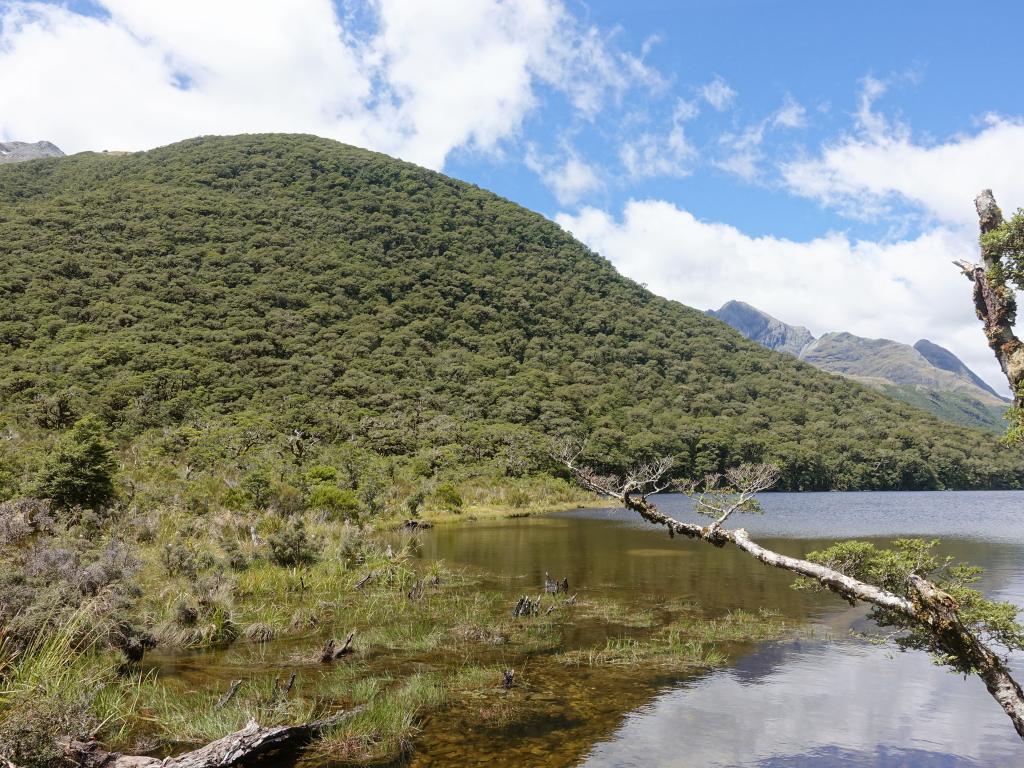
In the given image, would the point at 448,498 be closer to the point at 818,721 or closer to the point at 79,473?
the point at 79,473

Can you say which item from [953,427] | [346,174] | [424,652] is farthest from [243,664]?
[346,174]

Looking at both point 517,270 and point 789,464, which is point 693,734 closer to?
point 789,464

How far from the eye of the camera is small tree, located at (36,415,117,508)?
78.6 feet

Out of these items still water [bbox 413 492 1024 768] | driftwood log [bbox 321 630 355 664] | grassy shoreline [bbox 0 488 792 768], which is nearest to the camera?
grassy shoreline [bbox 0 488 792 768]

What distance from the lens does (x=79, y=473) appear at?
81.0 feet

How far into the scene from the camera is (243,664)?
13.4 m

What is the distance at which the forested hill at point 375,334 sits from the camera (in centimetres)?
8238

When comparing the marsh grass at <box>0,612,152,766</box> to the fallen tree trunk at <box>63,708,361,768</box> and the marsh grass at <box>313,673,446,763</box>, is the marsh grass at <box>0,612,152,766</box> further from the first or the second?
the marsh grass at <box>313,673,446,763</box>

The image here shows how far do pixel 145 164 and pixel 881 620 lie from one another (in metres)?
179

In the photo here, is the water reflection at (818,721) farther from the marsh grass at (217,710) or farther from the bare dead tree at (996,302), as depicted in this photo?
the bare dead tree at (996,302)

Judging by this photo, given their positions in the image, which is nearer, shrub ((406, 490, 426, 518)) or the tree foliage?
the tree foliage

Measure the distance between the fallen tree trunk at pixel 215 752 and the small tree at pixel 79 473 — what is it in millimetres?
19050

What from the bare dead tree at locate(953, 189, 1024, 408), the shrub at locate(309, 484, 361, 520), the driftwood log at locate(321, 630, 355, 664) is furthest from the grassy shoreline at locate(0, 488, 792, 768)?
the shrub at locate(309, 484, 361, 520)

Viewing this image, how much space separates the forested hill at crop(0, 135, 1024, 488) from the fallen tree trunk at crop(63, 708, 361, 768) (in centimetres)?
5688
